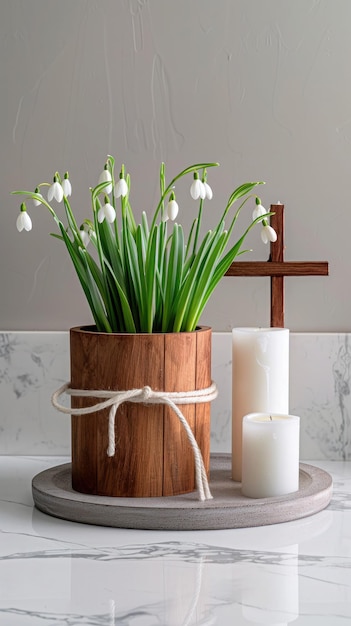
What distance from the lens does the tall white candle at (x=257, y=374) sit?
942 millimetres

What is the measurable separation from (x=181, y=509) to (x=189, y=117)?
0.58 m

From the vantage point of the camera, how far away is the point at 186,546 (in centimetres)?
79

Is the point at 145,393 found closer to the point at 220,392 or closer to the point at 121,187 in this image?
the point at 121,187

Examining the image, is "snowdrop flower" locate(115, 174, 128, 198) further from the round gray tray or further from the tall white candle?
the round gray tray

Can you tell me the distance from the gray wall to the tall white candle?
9.5 inches

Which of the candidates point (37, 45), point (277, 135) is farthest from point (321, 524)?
point (37, 45)

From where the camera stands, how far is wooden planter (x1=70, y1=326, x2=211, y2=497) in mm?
865

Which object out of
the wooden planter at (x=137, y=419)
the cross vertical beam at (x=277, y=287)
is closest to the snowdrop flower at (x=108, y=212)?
the wooden planter at (x=137, y=419)

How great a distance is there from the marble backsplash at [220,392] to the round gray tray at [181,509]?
264 mm

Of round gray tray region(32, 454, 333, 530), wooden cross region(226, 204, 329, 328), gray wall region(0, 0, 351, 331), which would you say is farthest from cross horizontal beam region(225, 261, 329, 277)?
round gray tray region(32, 454, 333, 530)

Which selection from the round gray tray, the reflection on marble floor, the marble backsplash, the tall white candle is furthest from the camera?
the marble backsplash

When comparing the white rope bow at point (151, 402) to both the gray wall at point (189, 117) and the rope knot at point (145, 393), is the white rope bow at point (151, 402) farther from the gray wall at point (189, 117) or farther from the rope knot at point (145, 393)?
the gray wall at point (189, 117)

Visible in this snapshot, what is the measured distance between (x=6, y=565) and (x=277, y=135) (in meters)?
0.70

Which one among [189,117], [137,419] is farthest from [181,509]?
[189,117]
